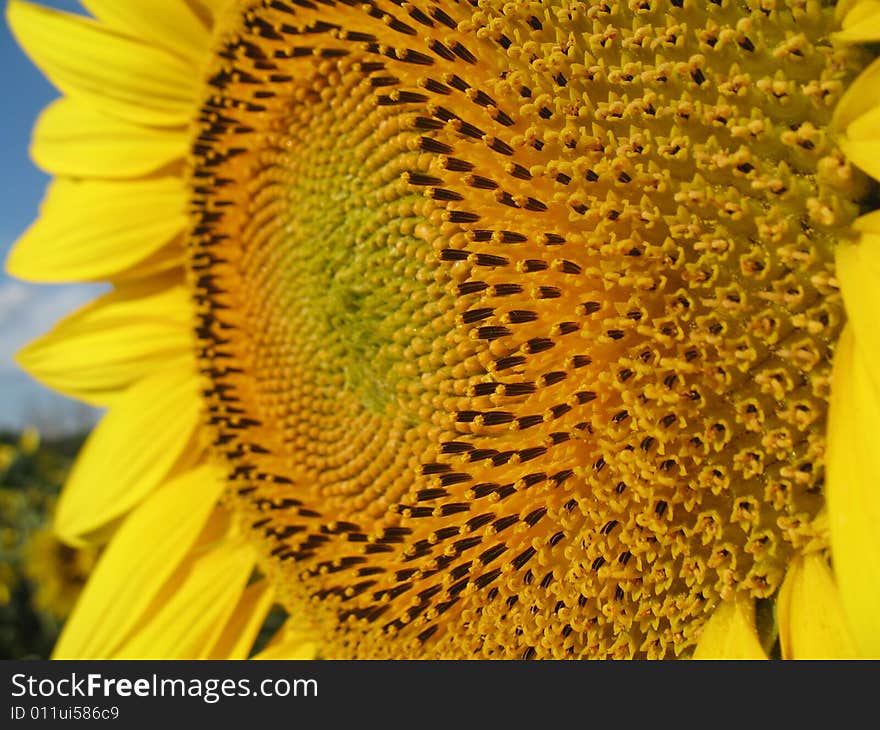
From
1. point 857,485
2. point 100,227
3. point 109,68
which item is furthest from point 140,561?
point 857,485

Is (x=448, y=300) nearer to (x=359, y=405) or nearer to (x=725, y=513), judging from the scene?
(x=359, y=405)

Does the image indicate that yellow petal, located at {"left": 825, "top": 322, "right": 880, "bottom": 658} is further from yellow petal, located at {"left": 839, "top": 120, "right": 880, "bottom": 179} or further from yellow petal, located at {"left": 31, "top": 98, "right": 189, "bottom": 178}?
yellow petal, located at {"left": 31, "top": 98, "right": 189, "bottom": 178}

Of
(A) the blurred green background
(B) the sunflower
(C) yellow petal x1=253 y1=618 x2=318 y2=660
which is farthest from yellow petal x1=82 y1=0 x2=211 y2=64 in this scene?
(A) the blurred green background

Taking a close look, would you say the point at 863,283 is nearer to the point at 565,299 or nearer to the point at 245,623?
the point at 565,299

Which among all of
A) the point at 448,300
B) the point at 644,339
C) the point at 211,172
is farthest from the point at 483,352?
the point at 211,172

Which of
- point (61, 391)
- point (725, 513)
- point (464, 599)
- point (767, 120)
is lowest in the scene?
point (61, 391)

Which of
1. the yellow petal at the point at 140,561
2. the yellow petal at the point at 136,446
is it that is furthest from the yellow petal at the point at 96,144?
the yellow petal at the point at 140,561
